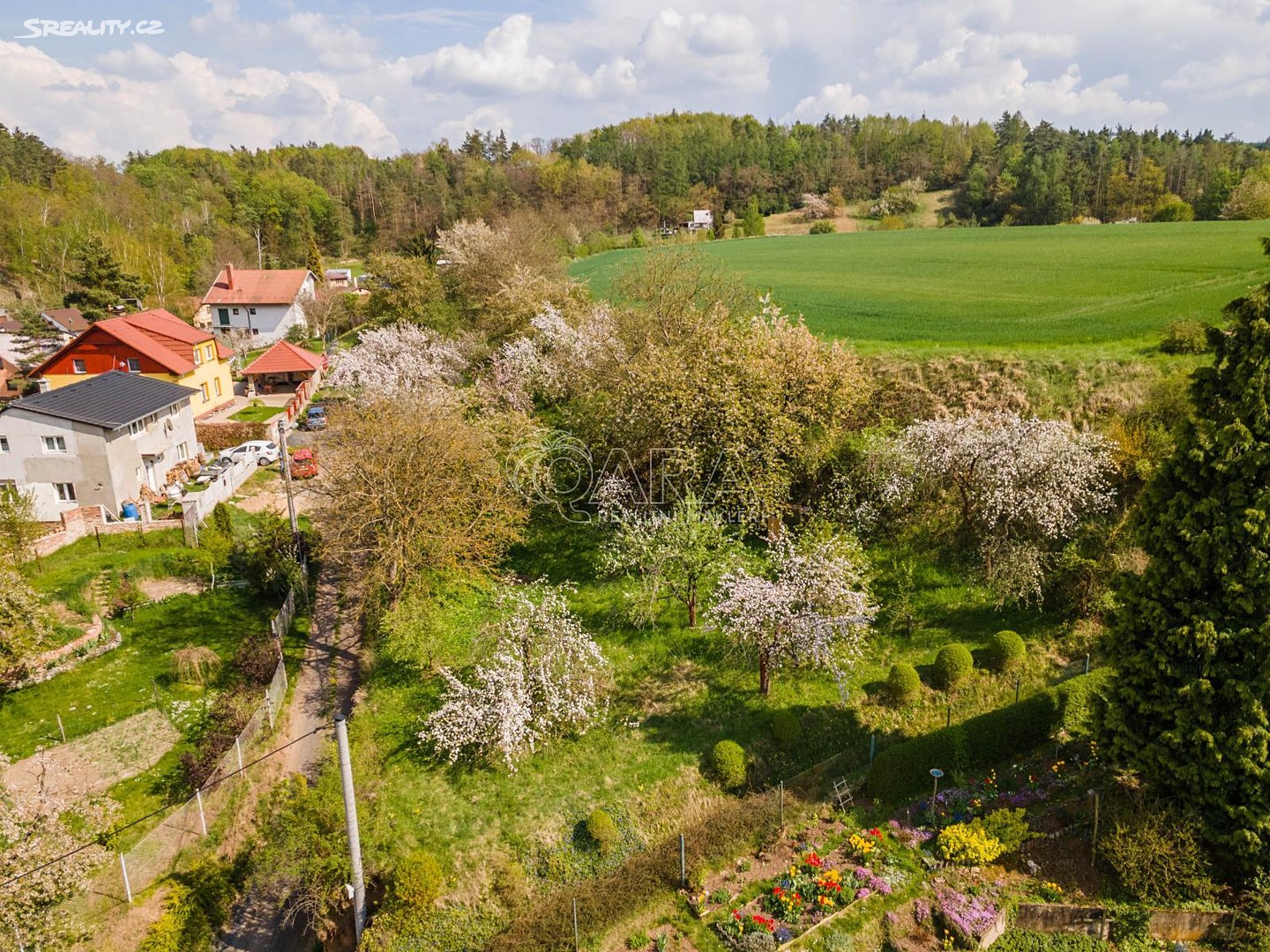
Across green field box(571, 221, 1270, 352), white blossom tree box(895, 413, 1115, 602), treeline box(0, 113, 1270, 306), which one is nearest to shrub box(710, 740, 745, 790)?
white blossom tree box(895, 413, 1115, 602)

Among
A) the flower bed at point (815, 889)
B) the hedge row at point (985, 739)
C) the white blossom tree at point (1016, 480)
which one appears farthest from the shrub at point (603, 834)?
the white blossom tree at point (1016, 480)

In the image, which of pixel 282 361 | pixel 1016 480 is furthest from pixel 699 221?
pixel 1016 480

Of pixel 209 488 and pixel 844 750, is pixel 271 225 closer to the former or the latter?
pixel 209 488

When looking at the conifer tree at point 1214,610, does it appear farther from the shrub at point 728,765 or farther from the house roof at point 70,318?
the house roof at point 70,318

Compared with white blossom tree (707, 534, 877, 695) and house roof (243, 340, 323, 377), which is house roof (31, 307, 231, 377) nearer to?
house roof (243, 340, 323, 377)

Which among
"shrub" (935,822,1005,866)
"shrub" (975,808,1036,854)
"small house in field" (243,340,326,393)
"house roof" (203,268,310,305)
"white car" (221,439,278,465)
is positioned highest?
"house roof" (203,268,310,305)
